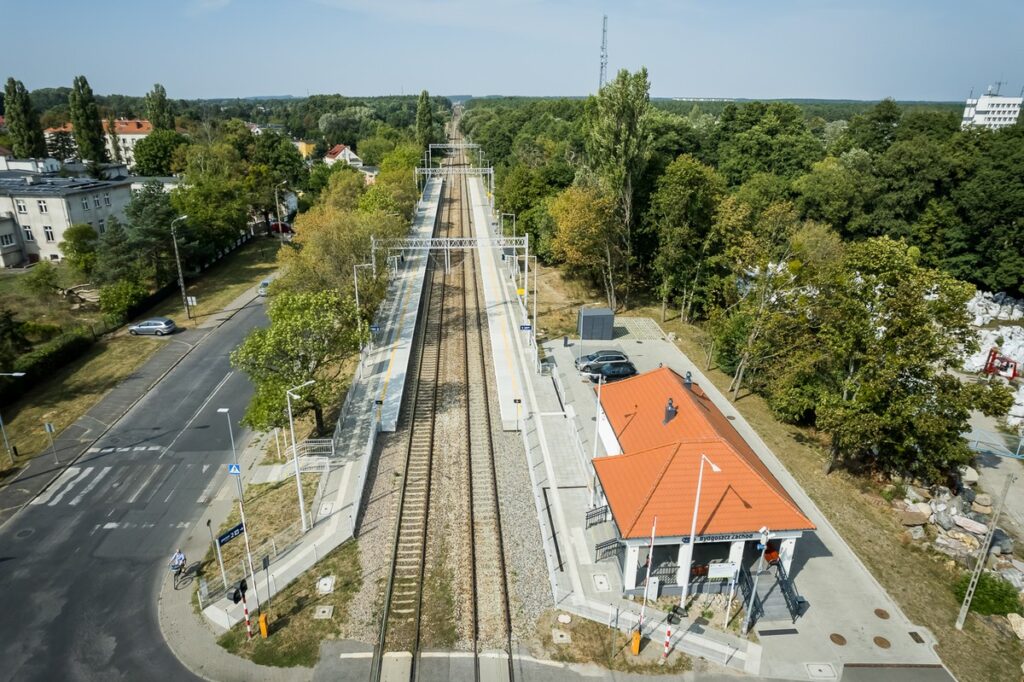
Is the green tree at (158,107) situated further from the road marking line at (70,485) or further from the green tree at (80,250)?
the road marking line at (70,485)

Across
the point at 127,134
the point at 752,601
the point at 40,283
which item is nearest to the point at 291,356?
the point at 752,601

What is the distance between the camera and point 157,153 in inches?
4134

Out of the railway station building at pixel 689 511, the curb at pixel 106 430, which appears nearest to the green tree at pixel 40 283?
the curb at pixel 106 430

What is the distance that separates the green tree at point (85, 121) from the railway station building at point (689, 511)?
4260 inches

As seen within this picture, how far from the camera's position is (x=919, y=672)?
19328 mm

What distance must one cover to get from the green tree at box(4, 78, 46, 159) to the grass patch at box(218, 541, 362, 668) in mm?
111001

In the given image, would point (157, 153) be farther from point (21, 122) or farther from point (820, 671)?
point (820, 671)

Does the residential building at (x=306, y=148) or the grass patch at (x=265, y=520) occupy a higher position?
the residential building at (x=306, y=148)

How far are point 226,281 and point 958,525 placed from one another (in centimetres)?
6302

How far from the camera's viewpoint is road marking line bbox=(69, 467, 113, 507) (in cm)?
2789

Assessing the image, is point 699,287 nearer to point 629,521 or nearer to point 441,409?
point 441,409

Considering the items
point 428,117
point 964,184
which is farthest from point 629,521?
point 428,117

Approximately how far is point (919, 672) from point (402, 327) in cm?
3861

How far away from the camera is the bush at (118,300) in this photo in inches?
1937
